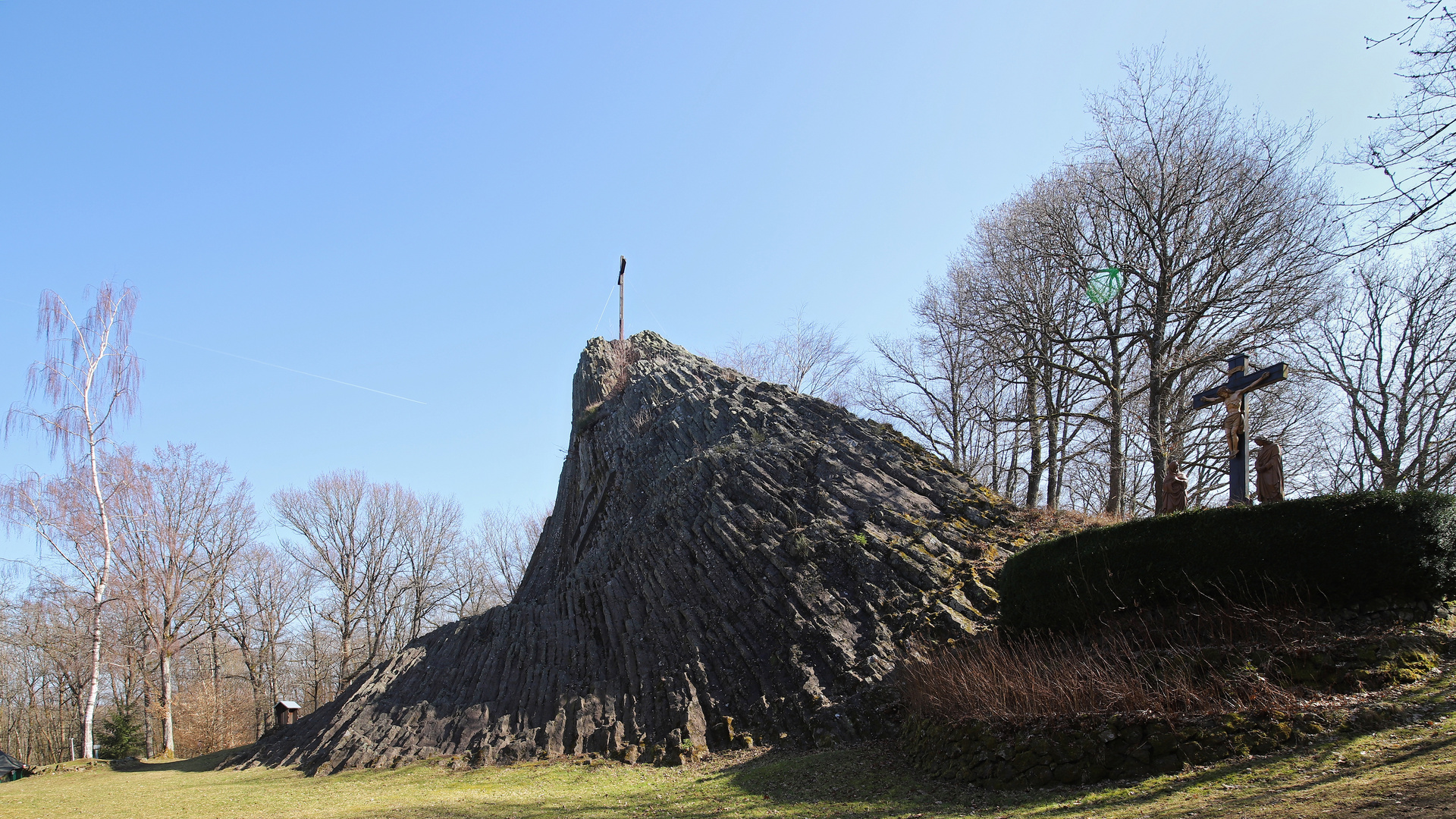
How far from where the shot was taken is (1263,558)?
7957 millimetres

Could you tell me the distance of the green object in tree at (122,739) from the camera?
24.5 m

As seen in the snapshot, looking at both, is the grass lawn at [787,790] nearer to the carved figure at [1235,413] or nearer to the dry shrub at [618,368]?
the carved figure at [1235,413]

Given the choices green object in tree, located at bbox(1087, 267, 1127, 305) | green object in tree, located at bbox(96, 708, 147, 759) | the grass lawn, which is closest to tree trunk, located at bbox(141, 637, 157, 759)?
green object in tree, located at bbox(96, 708, 147, 759)

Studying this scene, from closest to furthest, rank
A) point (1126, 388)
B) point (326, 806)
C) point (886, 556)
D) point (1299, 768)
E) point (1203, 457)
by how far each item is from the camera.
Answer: point (1299, 768) → point (326, 806) → point (886, 556) → point (1203, 457) → point (1126, 388)

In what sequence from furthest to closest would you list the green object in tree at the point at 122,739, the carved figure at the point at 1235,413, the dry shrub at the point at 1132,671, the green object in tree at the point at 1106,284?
the green object in tree at the point at 122,739, the green object in tree at the point at 1106,284, the carved figure at the point at 1235,413, the dry shrub at the point at 1132,671

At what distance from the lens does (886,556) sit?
1363 cm

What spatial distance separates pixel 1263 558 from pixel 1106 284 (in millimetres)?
11394

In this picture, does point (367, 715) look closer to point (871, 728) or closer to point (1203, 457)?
point (871, 728)

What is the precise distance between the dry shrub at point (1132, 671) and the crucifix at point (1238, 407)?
2.00m

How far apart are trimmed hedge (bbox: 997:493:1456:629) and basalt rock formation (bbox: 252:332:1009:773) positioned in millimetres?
2461

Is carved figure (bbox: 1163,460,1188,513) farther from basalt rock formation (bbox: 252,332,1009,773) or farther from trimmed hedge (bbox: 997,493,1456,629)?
basalt rock formation (bbox: 252,332,1009,773)

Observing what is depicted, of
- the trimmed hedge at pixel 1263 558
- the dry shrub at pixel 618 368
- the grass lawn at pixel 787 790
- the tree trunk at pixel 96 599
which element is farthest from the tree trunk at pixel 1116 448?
the tree trunk at pixel 96 599

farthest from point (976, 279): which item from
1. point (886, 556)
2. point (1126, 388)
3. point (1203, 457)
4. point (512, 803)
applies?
point (512, 803)

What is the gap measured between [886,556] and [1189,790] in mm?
7495
